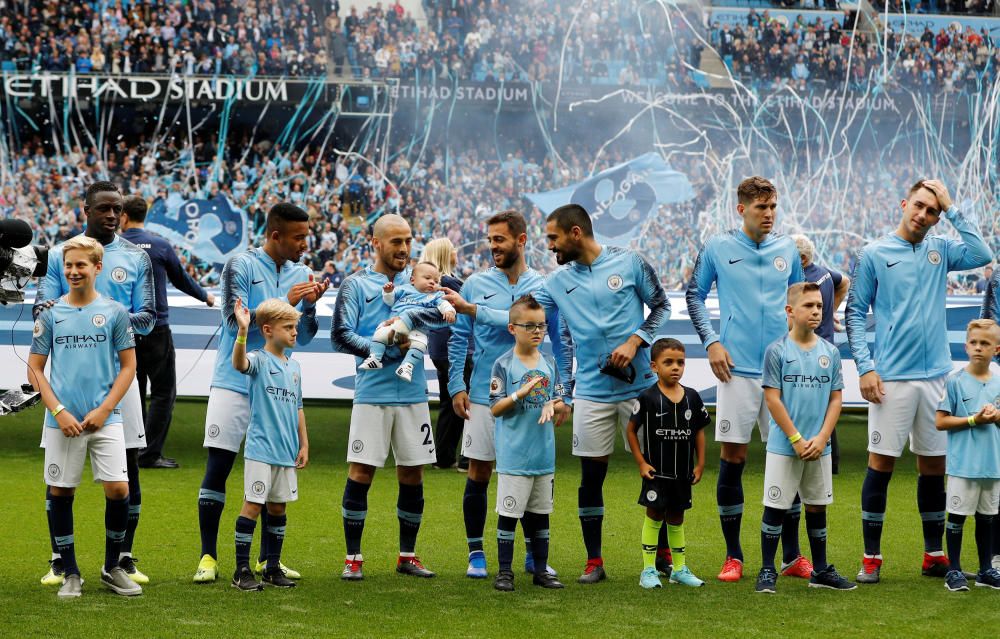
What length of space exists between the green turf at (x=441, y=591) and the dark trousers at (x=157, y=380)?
0.58 m

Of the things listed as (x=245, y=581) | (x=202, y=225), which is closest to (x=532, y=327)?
(x=245, y=581)

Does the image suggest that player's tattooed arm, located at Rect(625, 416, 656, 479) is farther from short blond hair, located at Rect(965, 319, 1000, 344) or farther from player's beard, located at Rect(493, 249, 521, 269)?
short blond hair, located at Rect(965, 319, 1000, 344)

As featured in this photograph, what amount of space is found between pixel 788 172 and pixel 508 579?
1712cm

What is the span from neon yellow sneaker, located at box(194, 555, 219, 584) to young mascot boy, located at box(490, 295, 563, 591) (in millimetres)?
1226

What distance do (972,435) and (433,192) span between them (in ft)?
49.5

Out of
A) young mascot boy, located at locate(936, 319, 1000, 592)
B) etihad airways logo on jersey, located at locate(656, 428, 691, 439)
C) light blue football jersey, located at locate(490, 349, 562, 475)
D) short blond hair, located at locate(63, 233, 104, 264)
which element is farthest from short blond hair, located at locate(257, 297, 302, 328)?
young mascot boy, located at locate(936, 319, 1000, 592)

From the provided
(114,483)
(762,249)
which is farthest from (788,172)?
(114,483)

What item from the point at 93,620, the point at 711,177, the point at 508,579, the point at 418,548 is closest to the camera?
the point at 93,620

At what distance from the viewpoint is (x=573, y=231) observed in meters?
5.22

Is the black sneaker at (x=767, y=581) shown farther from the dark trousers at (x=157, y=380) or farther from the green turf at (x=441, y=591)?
the dark trousers at (x=157, y=380)

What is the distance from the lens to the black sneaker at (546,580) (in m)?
5.01

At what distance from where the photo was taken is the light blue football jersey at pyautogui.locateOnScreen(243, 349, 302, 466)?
4.87 meters

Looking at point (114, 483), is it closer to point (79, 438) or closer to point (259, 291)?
point (79, 438)

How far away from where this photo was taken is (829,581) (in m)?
5.01
